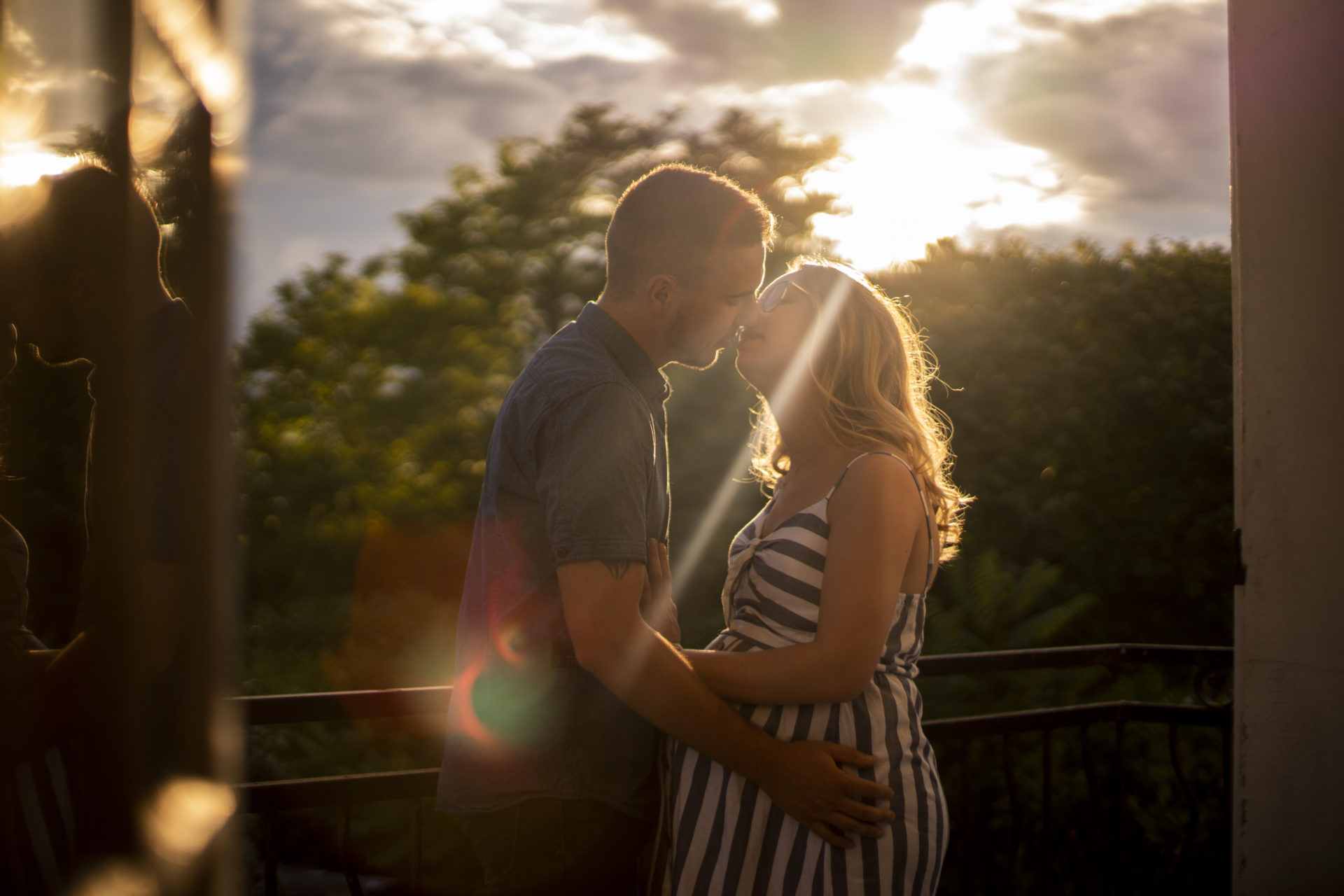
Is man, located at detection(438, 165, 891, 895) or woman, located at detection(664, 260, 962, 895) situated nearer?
man, located at detection(438, 165, 891, 895)

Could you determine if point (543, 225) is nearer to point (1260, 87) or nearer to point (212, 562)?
point (1260, 87)

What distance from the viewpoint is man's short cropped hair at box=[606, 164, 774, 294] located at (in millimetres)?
2107

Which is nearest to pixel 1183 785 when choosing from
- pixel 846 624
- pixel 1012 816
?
pixel 1012 816

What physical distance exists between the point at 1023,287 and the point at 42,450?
330 inches

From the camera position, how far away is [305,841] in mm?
7320

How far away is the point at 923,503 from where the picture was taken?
211 cm

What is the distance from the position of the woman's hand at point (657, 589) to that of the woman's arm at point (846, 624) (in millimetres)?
108

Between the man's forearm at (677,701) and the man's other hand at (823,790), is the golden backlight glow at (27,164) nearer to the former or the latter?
the man's forearm at (677,701)

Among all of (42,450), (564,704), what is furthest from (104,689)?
(564,704)

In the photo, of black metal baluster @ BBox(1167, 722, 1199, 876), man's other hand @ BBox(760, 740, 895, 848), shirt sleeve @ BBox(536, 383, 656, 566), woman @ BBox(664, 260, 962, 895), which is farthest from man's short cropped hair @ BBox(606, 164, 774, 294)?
black metal baluster @ BBox(1167, 722, 1199, 876)

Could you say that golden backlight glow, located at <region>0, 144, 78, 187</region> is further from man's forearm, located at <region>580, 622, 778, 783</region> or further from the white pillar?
the white pillar

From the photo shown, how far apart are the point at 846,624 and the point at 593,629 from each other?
1.77ft

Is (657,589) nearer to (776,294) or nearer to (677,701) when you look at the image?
(677,701)

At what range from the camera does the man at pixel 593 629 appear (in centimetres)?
176
